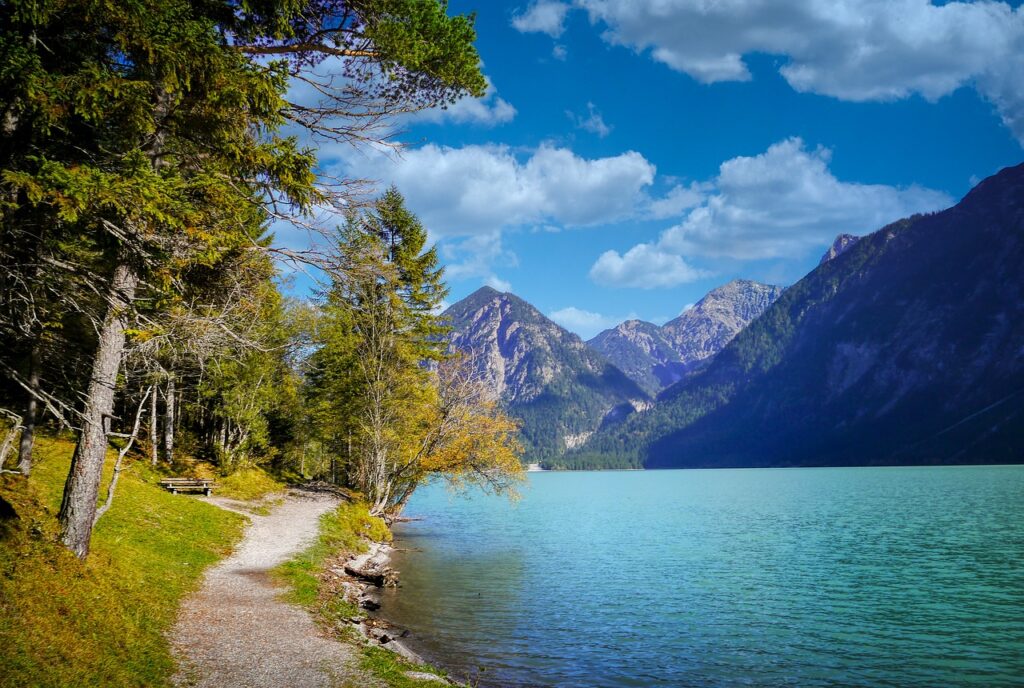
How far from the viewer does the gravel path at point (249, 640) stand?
10.6 metres

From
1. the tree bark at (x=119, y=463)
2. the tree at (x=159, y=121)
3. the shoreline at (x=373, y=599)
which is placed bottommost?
the shoreline at (x=373, y=599)

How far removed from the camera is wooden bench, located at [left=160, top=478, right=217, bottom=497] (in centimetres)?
3122

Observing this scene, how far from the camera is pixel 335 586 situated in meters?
21.1

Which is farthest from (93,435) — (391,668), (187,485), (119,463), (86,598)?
(187,485)

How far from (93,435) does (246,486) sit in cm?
2792

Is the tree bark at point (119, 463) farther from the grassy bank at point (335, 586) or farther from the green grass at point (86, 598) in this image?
the grassy bank at point (335, 586)

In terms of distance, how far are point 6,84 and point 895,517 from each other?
66.0 metres

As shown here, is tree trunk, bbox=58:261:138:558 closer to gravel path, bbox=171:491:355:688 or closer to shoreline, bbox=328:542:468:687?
gravel path, bbox=171:491:355:688

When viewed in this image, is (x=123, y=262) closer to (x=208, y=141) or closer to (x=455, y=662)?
(x=208, y=141)

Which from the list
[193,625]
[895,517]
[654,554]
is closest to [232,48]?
[193,625]

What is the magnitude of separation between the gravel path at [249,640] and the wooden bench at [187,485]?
42.6 ft

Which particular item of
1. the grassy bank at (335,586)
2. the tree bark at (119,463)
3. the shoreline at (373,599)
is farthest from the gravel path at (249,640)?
the tree bark at (119,463)

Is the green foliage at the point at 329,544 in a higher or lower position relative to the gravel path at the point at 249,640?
lower

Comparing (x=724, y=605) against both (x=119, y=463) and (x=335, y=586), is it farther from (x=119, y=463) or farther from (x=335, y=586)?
(x=119, y=463)
